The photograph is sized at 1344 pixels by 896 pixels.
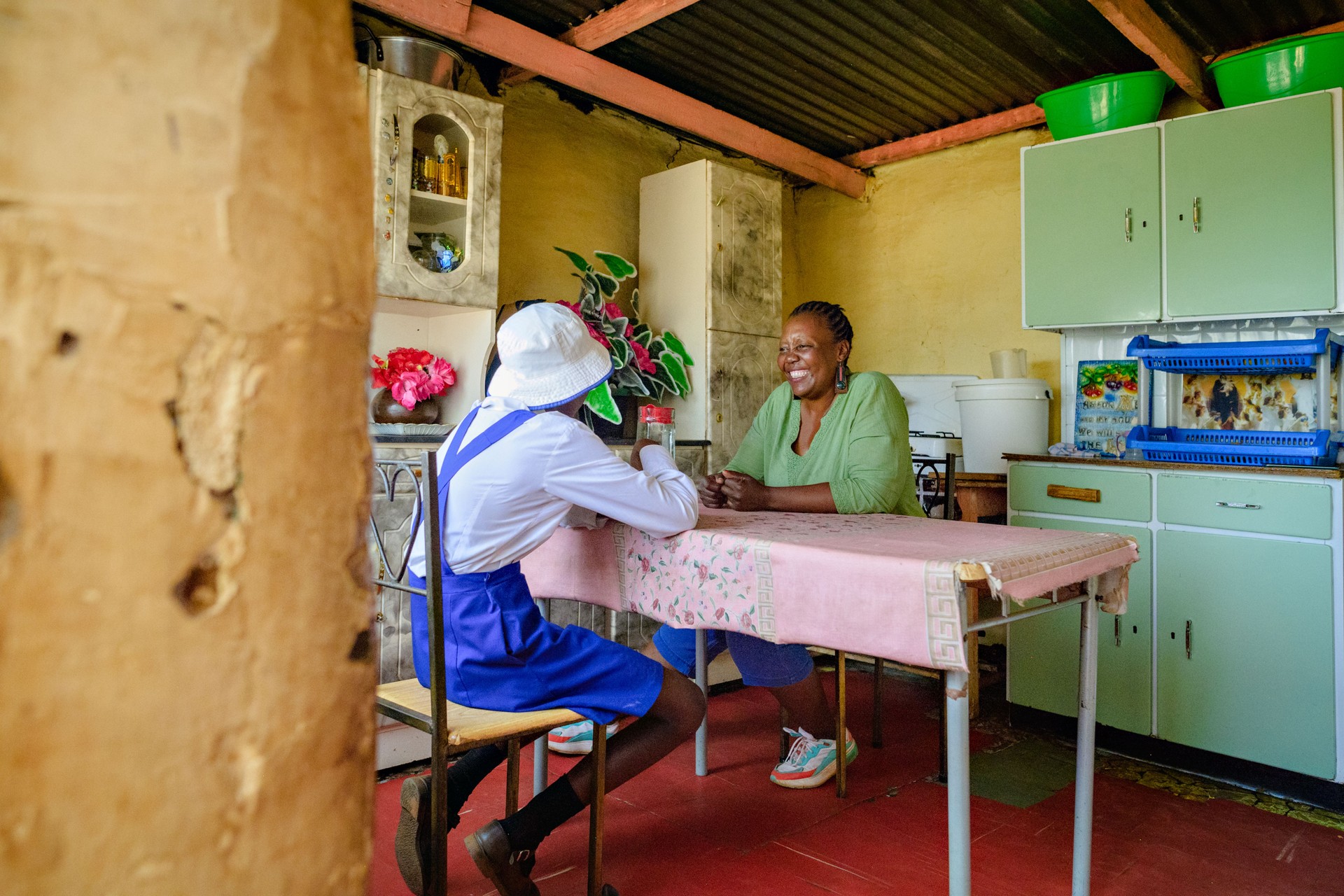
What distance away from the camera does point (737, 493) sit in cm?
247

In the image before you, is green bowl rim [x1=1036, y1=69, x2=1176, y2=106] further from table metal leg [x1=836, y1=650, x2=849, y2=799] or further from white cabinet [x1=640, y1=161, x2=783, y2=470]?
table metal leg [x1=836, y1=650, x2=849, y2=799]

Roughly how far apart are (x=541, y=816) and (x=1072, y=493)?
236 cm

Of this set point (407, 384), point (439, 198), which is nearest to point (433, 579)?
point (407, 384)

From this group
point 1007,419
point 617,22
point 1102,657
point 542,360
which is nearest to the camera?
point 542,360

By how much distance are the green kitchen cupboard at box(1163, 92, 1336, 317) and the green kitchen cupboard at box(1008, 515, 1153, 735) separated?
1022 mm

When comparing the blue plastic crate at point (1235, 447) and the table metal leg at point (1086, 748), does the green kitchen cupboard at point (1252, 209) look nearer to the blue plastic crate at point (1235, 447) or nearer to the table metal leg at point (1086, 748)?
the blue plastic crate at point (1235, 447)

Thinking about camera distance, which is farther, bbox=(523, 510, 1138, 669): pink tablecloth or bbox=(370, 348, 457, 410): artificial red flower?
bbox=(370, 348, 457, 410): artificial red flower

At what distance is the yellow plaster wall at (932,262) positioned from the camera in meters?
4.64

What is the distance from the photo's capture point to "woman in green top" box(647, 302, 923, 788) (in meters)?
2.51

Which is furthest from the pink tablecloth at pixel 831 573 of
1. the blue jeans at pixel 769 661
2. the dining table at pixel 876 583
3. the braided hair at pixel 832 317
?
the braided hair at pixel 832 317

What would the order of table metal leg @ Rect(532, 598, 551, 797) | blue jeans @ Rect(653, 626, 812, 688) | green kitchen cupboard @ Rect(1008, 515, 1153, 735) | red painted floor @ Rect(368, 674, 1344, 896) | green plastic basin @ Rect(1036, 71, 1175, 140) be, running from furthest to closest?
green plastic basin @ Rect(1036, 71, 1175, 140) < green kitchen cupboard @ Rect(1008, 515, 1153, 735) < blue jeans @ Rect(653, 626, 812, 688) < table metal leg @ Rect(532, 598, 551, 797) < red painted floor @ Rect(368, 674, 1344, 896)

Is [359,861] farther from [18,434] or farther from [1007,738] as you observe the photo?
[1007,738]

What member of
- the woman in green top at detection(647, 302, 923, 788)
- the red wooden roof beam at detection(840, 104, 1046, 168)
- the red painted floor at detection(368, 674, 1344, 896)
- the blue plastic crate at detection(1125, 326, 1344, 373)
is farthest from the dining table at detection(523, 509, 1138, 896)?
the red wooden roof beam at detection(840, 104, 1046, 168)

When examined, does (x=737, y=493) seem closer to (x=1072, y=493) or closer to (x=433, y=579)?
(x=433, y=579)
